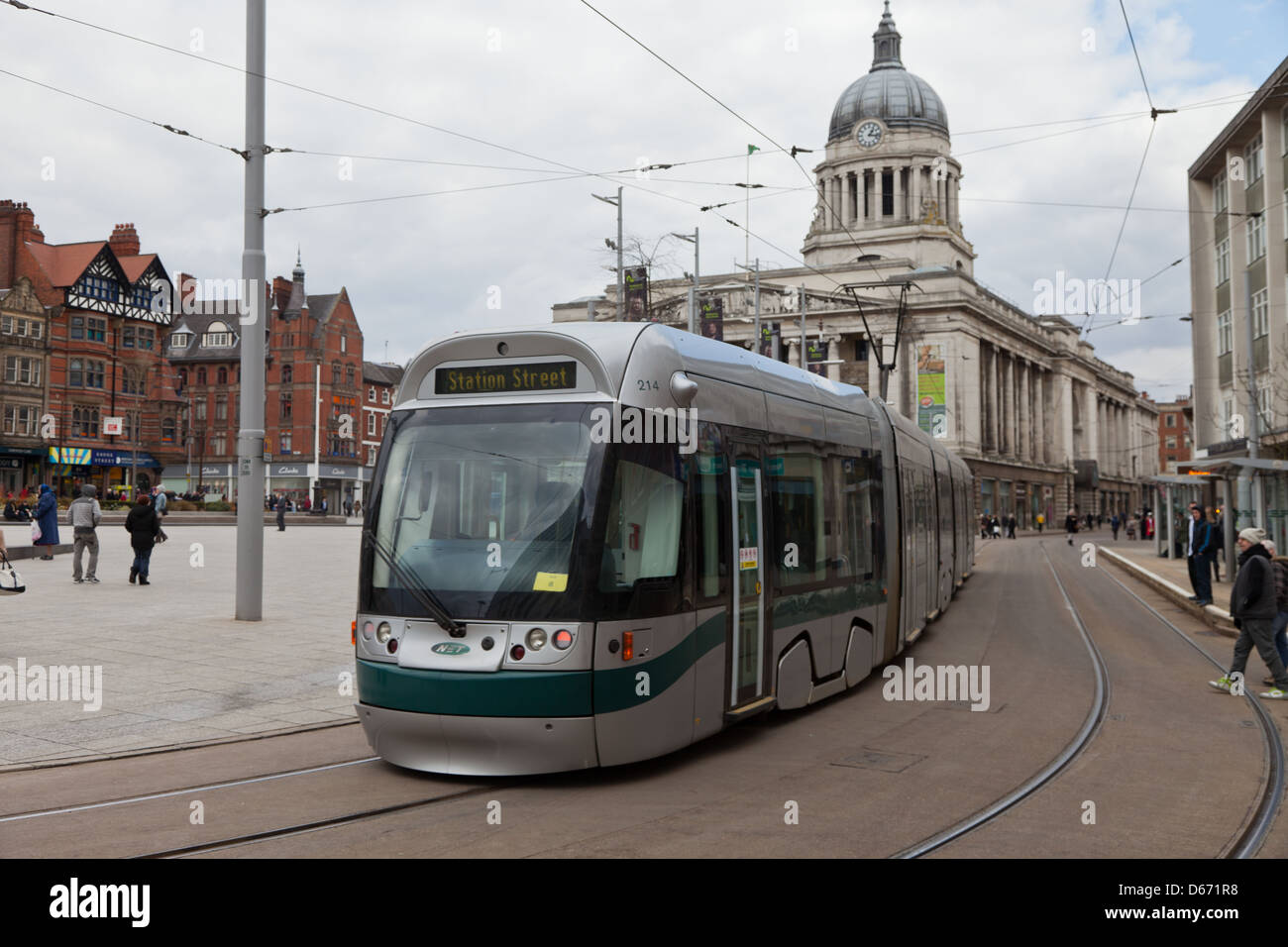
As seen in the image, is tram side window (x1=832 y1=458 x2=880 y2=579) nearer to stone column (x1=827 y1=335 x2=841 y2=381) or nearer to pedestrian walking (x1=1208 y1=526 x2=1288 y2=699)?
pedestrian walking (x1=1208 y1=526 x2=1288 y2=699)

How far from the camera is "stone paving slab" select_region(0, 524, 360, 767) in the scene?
30.0 ft

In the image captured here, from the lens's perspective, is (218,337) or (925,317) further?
(218,337)

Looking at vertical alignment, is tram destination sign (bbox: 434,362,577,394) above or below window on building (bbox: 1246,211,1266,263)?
below

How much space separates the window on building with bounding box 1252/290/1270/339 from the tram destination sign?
1339 inches

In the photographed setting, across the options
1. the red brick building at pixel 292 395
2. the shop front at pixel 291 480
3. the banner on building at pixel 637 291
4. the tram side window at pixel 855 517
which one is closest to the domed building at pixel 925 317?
the red brick building at pixel 292 395

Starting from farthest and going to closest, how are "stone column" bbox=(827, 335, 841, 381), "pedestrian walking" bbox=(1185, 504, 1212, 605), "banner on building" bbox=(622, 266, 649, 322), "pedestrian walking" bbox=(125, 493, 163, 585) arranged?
"stone column" bbox=(827, 335, 841, 381), "banner on building" bbox=(622, 266, 649, 322), "pedestrian walking" bbox=(1185, 504, 1212, 605), "pedestrian walking" bbox=(125, 493, 163, 585)

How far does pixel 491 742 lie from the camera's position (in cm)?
712

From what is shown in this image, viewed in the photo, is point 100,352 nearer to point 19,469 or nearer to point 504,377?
point 19,469

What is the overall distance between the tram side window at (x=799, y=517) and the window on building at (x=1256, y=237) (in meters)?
31.2

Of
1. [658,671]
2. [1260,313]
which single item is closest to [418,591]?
[658,671]

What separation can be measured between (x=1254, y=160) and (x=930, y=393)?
43990 millimetres

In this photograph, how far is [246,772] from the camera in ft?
25.6

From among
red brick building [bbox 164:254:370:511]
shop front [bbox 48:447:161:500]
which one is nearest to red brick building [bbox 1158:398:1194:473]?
red brick building [bbox 164:254:370:511]
